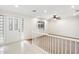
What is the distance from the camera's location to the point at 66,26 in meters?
12.7

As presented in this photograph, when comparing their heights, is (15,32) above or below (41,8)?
below

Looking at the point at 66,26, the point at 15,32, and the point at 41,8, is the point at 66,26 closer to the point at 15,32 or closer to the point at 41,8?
the point at 15,32

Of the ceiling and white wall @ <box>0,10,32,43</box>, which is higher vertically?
the ceiling

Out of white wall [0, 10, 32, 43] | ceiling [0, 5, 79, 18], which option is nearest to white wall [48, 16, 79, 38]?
ceiling [0, 5, 79, 18]

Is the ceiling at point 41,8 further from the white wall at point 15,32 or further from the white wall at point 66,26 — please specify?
the white wall at point 66,26

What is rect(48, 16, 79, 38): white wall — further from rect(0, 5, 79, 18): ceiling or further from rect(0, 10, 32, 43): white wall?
rect(0, 10, 32, 43): white wall

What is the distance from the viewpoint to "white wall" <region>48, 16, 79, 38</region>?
11.4 meters

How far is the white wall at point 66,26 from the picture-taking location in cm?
1135

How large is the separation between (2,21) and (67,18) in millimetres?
7797

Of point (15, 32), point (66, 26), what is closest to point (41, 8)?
point (15, 32)
